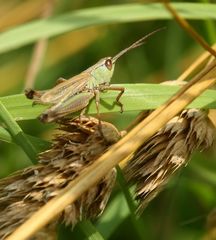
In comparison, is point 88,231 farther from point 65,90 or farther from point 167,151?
point 65,90

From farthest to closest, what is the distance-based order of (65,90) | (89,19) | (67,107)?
(89,19)
(65,90)
(67,107)

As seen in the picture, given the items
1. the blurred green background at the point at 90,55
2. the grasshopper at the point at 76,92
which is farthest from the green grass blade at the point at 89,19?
the blurred green background at the point at 90,55

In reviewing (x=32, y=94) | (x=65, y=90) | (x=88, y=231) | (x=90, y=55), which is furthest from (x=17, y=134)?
(x=90, y=55)

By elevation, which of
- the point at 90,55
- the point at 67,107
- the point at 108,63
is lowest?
the point at 67,107

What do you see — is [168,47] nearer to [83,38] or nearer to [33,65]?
[83,38]

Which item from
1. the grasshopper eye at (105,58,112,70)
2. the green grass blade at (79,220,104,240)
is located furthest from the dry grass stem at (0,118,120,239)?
the grasshopper eye at (105,58,112,70)

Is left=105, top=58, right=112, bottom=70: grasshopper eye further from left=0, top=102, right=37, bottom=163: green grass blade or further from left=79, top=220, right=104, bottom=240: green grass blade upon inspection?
left=79, top=220, right=104, bottom=240: green grass blade
